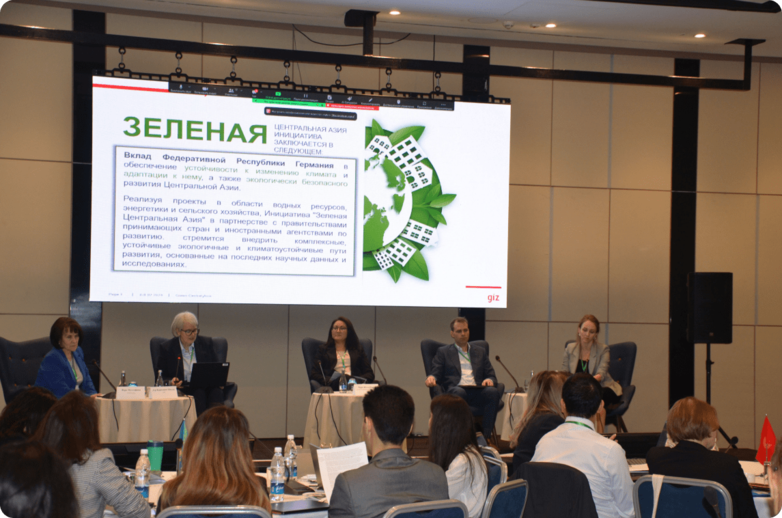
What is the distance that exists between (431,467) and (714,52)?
685cm

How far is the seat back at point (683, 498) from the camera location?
2500 mm

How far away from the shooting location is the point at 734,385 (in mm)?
7695

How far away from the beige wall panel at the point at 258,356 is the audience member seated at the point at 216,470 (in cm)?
465

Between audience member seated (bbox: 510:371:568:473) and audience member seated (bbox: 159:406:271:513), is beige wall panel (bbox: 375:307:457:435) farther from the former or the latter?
audience member seated (bbox: 159:406:271:513)

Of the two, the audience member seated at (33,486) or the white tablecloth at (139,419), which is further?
the white tablecloth at (139,419)

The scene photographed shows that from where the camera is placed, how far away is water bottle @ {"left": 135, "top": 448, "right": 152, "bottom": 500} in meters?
2.82

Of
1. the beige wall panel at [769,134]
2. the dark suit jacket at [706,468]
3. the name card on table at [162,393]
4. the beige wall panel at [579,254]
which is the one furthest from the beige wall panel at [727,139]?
the name card on table at [162,393]

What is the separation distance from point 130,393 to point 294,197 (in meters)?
2.16

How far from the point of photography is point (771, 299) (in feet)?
25.6

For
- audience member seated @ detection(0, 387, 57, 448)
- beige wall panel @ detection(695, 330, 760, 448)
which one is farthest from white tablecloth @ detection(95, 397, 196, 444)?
beige wall panel @ detection(695, 330, 760, 448)

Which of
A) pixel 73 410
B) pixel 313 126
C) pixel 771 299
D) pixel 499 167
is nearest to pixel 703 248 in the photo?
pixel 771 299

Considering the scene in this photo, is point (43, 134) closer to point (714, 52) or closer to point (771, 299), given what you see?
point (714, 52)

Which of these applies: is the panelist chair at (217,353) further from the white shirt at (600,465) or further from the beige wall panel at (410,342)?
the white shirt at (600,465)

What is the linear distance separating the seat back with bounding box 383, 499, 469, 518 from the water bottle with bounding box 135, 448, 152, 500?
1217mm
